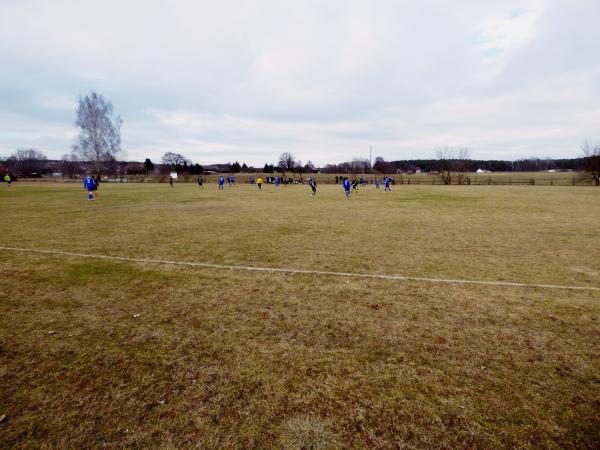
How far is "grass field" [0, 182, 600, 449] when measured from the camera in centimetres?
288

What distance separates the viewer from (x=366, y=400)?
10.6ft

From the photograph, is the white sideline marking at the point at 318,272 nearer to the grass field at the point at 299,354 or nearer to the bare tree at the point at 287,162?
the grass field at the point at 299,354

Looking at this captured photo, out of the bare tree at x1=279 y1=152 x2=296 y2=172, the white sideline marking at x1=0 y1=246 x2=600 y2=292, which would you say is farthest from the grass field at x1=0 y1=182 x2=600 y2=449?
the bare tree at x1=279 y1=152 x2=296 y2=172

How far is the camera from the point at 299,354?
4.04 metres

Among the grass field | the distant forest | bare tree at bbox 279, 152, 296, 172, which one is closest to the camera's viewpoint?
the grass field

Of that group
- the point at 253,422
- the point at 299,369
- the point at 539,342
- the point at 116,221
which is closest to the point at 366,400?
the point at 299,369

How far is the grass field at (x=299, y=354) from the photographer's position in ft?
9.45

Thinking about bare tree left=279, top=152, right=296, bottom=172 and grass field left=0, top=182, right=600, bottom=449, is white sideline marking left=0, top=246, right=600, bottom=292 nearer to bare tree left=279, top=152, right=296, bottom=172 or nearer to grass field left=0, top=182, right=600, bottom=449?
grass field left=0, top=182, right=600, bottom=449

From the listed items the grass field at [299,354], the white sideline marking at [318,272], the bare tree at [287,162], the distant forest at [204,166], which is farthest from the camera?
the bare tree at [287,162]

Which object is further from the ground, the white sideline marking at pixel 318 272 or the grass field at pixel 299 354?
the white sideline marking at pixel 318 272

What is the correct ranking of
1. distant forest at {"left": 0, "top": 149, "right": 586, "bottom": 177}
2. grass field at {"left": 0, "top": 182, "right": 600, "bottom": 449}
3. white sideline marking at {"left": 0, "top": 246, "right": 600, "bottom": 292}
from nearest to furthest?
grass field at {"left": 0, "top": 182, "right": 600, "bottom": 449} → white sideline marking at {"left": 0, "top": 246, "right": 600, "bottom": 292} → distant forest at {"left": 0, "top": 149, "right": 586, "bottom": 177}

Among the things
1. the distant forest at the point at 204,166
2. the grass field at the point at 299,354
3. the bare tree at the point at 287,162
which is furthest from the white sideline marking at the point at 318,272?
the bare tree at the point at 287,162

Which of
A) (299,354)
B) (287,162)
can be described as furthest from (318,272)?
(287,162)

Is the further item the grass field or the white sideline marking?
the white sideline marking
